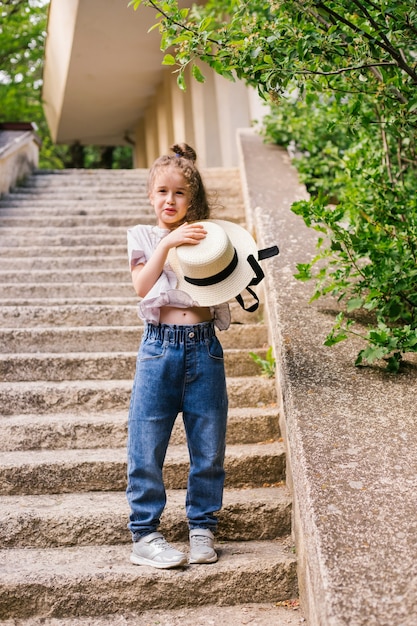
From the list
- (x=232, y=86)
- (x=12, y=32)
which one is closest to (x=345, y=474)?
(x=232, y=86)

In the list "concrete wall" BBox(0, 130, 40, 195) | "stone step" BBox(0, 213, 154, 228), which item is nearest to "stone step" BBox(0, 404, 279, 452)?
"stone step" BBox(0, 213, 154, 228)

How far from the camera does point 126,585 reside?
2.36 m

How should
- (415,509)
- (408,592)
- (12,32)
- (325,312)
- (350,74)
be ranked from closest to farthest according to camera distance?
(408,592)
(415,509)
(350,74)
(325,312)
(12,32)

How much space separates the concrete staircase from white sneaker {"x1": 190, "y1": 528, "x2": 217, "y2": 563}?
0.04m

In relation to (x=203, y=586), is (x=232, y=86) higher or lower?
higher

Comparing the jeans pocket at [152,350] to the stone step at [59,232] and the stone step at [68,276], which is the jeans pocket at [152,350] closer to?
the stone step at [68,276]

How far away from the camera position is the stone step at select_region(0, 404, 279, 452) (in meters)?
3.18

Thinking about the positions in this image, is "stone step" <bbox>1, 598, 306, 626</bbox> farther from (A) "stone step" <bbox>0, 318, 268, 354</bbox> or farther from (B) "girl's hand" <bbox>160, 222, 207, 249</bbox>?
(A) "stone step" <bbox>0, 318, 268, 354</bbox>

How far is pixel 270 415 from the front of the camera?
325 centimetres

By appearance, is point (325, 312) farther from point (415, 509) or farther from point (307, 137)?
point (307, 137)

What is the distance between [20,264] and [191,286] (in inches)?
130

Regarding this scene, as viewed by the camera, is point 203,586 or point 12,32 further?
point 12,32

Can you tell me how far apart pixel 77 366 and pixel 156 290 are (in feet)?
4.72

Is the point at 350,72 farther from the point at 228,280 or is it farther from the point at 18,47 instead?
the point at 18,47
